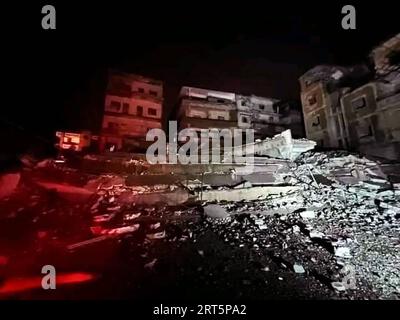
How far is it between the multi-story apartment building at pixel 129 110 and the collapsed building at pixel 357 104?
1685 cm

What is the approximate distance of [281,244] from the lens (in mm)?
6391

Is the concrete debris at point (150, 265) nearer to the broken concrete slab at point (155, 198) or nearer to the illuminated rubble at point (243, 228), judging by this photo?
the illuminated rubble at point (243, 228)

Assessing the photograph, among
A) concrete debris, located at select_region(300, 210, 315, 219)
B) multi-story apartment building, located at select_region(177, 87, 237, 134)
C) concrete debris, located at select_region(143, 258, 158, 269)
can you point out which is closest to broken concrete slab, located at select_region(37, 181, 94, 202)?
concrete debris, located at select_region(143, 258, 158, 269)

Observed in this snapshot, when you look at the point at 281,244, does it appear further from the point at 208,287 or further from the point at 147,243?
the point at 147,243

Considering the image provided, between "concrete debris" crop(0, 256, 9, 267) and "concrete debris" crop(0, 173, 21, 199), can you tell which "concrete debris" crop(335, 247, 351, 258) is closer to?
"concrete debris" crop(0, 256, 9, 267)

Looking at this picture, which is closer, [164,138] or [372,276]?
[372,276]

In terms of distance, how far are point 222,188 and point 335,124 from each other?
1863cm

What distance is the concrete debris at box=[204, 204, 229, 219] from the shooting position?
27.2 ft

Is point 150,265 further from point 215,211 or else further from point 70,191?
point 70,191

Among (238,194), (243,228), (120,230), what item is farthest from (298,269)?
(238,194)

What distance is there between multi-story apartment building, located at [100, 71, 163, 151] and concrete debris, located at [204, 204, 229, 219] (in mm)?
16844

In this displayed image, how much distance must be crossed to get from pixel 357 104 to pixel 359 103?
0.70 ft

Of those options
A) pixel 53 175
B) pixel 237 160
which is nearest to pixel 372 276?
pixel 237 160

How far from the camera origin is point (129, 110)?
27375mm
